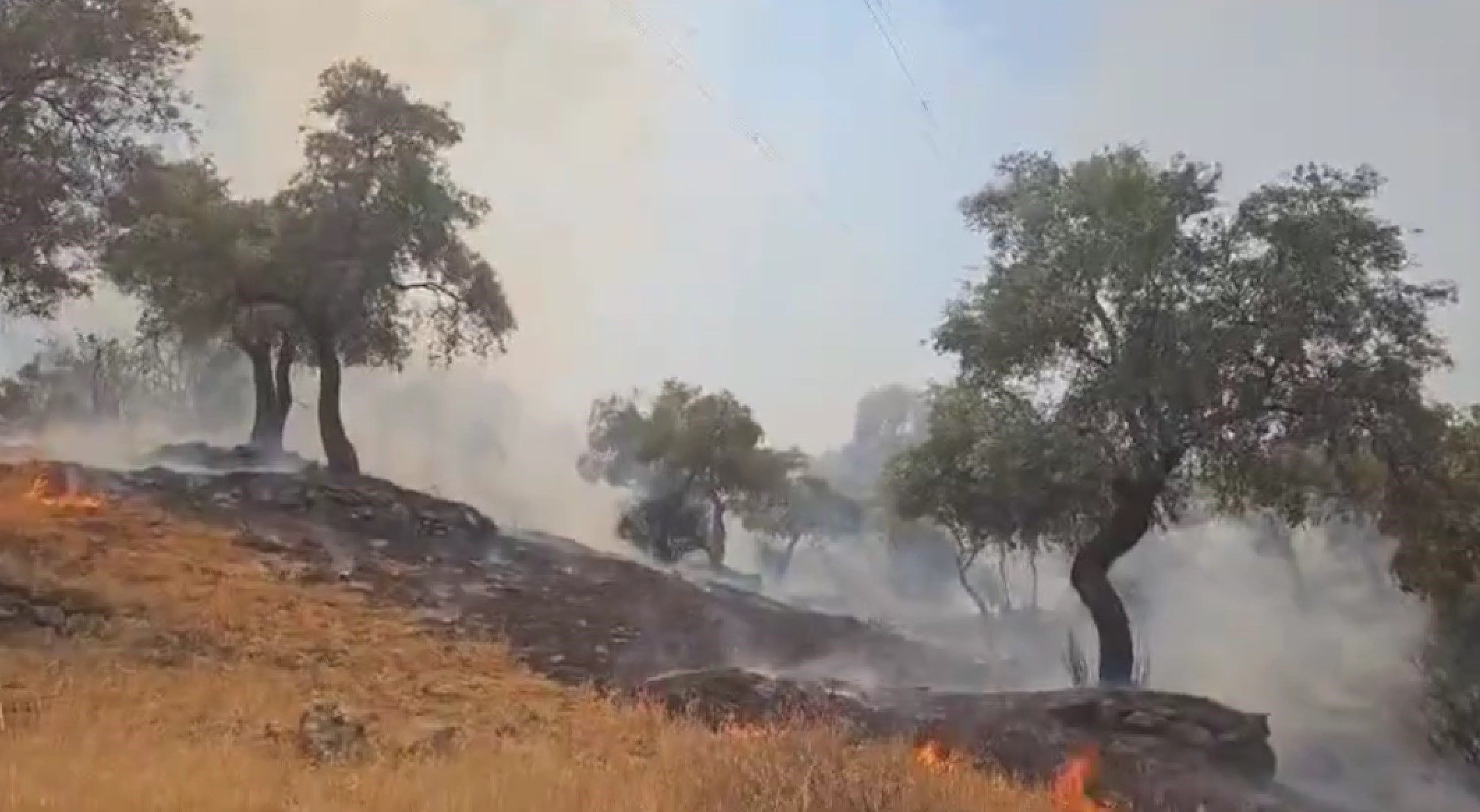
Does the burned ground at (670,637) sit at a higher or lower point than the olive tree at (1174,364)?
lower

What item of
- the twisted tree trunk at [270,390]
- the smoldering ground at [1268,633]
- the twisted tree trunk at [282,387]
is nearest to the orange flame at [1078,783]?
the smoldering ground at [1268,633]

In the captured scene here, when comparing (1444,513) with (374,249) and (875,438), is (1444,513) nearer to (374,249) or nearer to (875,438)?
(875,438)

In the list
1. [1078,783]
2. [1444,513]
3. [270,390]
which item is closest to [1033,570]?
[1444,513]

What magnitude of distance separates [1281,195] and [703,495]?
11742mm

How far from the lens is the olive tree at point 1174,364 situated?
1346 centimetres

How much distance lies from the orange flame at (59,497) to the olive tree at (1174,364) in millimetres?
9844

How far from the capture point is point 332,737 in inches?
313

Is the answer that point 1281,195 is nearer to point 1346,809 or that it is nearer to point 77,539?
point 1346,809

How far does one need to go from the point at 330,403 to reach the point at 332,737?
37.5ft

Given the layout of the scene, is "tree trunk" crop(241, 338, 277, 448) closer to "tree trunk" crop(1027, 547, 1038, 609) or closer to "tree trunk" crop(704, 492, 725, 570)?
"tree trunk" crop(704, 492, 725, 570)

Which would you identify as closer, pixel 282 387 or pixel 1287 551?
pixel 1287 551

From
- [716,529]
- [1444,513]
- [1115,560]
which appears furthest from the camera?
[716,529]

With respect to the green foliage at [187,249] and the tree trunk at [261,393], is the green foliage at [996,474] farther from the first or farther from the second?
the tree trunk at [261,393]

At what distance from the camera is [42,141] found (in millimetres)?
12906
